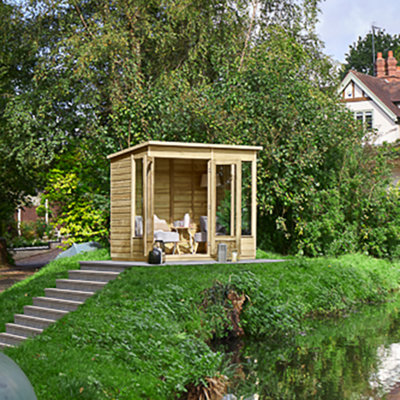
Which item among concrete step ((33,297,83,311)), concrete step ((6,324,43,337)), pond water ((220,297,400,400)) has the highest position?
concrete step ((33,297,83,311))

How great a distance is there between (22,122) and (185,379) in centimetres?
1098

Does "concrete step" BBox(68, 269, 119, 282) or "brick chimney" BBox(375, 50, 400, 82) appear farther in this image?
"brick chimney" BBox(375, 50, 400, 82)

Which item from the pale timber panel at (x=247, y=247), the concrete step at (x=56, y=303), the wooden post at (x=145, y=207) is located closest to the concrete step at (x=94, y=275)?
the concrete step at (x=56, y=303)

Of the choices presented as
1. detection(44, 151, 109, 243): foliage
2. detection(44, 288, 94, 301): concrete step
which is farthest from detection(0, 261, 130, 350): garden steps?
detection(44, 151, 109, 243): foliage

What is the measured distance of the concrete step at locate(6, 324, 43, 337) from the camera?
9.25m

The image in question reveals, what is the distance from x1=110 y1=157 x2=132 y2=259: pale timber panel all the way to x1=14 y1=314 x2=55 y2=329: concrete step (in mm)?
3279

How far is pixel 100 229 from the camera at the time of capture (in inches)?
639

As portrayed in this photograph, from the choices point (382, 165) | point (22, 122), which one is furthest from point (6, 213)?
point (382, 165)

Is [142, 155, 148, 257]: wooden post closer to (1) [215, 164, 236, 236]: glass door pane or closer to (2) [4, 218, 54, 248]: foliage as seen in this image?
(1) [215, 164, 236, 236]: glass door pane

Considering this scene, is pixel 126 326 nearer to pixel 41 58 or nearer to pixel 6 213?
pixel 41 58

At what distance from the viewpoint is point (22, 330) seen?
9500mm

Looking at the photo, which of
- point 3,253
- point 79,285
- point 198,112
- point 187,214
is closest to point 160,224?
point 187,214

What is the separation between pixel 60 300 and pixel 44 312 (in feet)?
1.22

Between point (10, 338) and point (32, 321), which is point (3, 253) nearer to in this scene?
point (32, 321)
